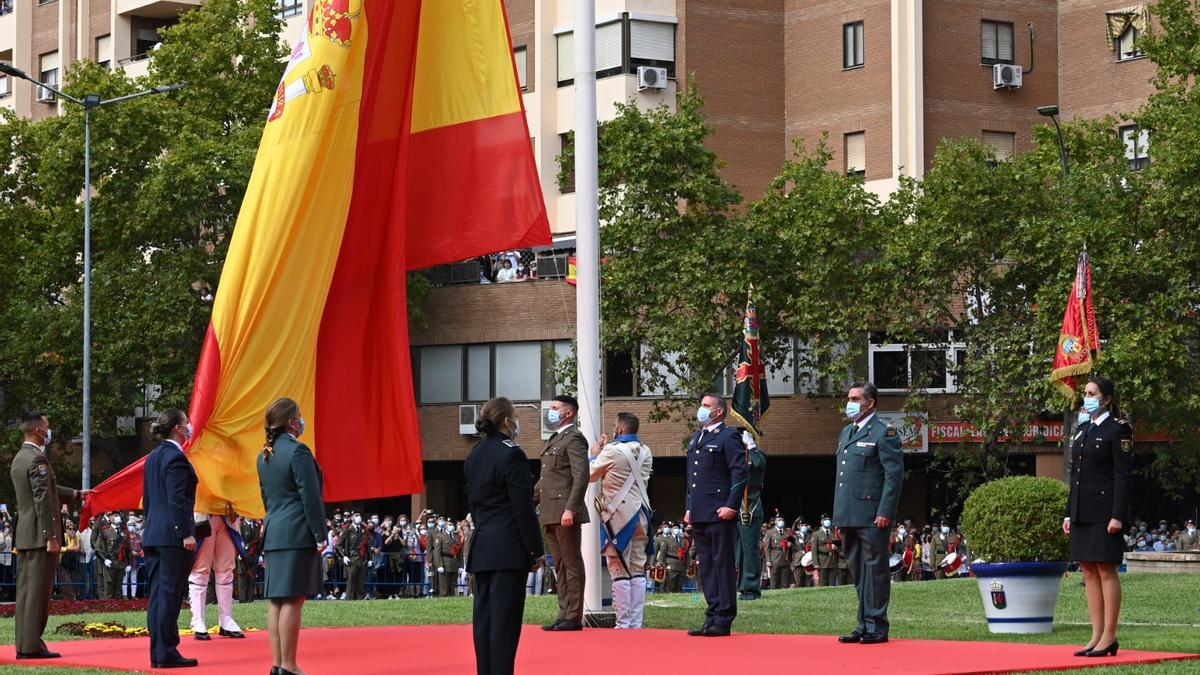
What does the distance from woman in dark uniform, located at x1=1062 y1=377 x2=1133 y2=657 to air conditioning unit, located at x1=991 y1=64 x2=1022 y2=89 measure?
3566 centimetres

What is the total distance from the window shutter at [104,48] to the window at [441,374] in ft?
53.0

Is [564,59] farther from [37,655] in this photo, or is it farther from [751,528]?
[37,655]

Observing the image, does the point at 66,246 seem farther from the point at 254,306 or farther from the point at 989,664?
the point at 989,664

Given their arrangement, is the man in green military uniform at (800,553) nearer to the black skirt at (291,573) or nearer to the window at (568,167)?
the window at (568,167)

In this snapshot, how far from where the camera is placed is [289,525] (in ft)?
43.6

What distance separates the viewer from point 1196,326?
36594 mm

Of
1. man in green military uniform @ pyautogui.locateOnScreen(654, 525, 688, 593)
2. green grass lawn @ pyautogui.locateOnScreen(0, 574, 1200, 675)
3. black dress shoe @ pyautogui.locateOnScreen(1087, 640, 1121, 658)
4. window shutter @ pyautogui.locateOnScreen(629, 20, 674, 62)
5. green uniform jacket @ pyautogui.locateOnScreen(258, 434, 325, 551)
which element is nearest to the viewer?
green uniform jacket @ pyautogui.locateOnScreen(258, 434, 325, 551)

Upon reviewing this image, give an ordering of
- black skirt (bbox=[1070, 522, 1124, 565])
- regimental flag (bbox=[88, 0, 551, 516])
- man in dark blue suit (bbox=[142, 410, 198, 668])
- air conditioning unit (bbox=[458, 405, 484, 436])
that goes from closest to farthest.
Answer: black skirt (bbox=[1070, 522, 1124, 565])
man in dark blue suit (bbox=[142, 410, 198, 668])
regimental flag (bbox=[88, 0, 551, 516])
air conditioning unit (bbox=[458, 405, 484, 436])

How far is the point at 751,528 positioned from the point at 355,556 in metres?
15.4

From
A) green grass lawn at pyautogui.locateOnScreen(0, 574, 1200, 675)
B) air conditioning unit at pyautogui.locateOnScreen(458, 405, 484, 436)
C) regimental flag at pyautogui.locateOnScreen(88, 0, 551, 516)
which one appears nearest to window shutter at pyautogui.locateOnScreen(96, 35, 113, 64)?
air conditioning unit at pyautogui.locateOnScreen(458, 405, 484, 436)

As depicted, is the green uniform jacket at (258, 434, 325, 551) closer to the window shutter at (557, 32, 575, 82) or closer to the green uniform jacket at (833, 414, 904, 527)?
the green uniform jacket at (833, 414, 904, 527)

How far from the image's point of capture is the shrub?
1645 cm

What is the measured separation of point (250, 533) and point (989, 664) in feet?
76.3

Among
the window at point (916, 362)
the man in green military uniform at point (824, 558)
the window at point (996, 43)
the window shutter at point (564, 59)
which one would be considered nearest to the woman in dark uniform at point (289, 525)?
the man in green military uniform at point (824, 558)
